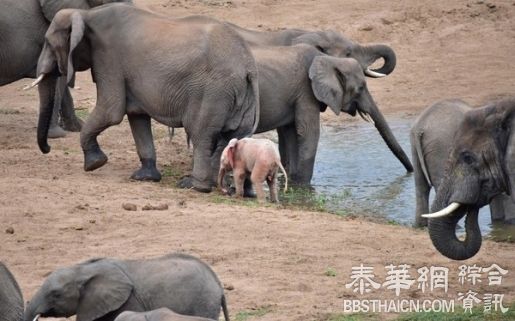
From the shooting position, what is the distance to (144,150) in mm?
14648

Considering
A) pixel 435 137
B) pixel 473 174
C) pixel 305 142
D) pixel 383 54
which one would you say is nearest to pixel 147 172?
pixel 305 142

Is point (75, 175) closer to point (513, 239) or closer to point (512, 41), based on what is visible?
point (513, 239)

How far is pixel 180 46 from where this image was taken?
14.3m

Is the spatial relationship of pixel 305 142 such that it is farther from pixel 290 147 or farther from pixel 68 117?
pixel 68 117

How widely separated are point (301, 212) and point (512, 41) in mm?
9701

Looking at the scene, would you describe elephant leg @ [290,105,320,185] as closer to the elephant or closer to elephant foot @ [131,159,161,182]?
the elephant

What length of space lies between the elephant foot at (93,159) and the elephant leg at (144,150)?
30 centimetres

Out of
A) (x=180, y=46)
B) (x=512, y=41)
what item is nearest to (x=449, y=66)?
(x=512, y=41)

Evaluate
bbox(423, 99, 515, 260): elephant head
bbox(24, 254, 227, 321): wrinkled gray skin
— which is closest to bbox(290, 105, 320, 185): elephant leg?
bbox(423, 99, 515, 260): elephant head

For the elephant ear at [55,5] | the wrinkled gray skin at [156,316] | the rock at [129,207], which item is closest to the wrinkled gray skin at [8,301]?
the wrinkled gray skin at [156,316]

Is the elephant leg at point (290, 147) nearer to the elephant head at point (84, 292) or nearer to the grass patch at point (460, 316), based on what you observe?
the grass patch at point (460, 316)

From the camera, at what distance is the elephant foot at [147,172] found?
14512 millimetres

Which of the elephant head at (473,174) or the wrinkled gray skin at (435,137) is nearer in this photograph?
the elephant head at (473,174)

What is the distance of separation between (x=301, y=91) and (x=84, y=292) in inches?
284
